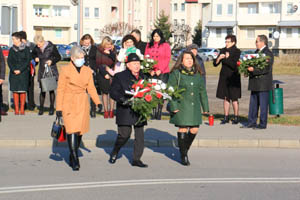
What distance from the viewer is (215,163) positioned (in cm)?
1102

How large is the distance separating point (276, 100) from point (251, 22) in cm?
8334

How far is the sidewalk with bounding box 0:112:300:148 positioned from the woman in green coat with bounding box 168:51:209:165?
2.33 metres

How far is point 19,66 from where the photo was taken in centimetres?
1670

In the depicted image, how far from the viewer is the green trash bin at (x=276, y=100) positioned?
15.7 m

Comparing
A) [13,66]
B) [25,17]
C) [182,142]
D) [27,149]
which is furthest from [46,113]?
[25,17]

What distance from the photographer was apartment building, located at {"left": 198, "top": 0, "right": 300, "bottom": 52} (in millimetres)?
93625

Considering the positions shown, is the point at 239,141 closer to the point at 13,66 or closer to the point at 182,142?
the point at 182,142

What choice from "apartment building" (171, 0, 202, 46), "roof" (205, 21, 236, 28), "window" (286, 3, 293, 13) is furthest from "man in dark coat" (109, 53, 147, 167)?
"apartment building" (171, 0, 202, 46)

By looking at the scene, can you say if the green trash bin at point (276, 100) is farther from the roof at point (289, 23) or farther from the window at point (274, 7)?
the window at point (274, 7)

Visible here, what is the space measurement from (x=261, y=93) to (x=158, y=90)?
491cm

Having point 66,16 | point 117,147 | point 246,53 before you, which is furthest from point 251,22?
point 117,147

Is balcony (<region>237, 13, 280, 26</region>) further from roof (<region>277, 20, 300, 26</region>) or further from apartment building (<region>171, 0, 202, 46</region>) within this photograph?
apartment building (<region>171, 0, 202, 46</region>)

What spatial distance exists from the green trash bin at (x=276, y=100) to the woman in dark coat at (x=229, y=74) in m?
0.93

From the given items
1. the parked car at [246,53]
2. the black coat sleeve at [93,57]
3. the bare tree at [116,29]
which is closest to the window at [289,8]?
the bare tree at [116,29]
